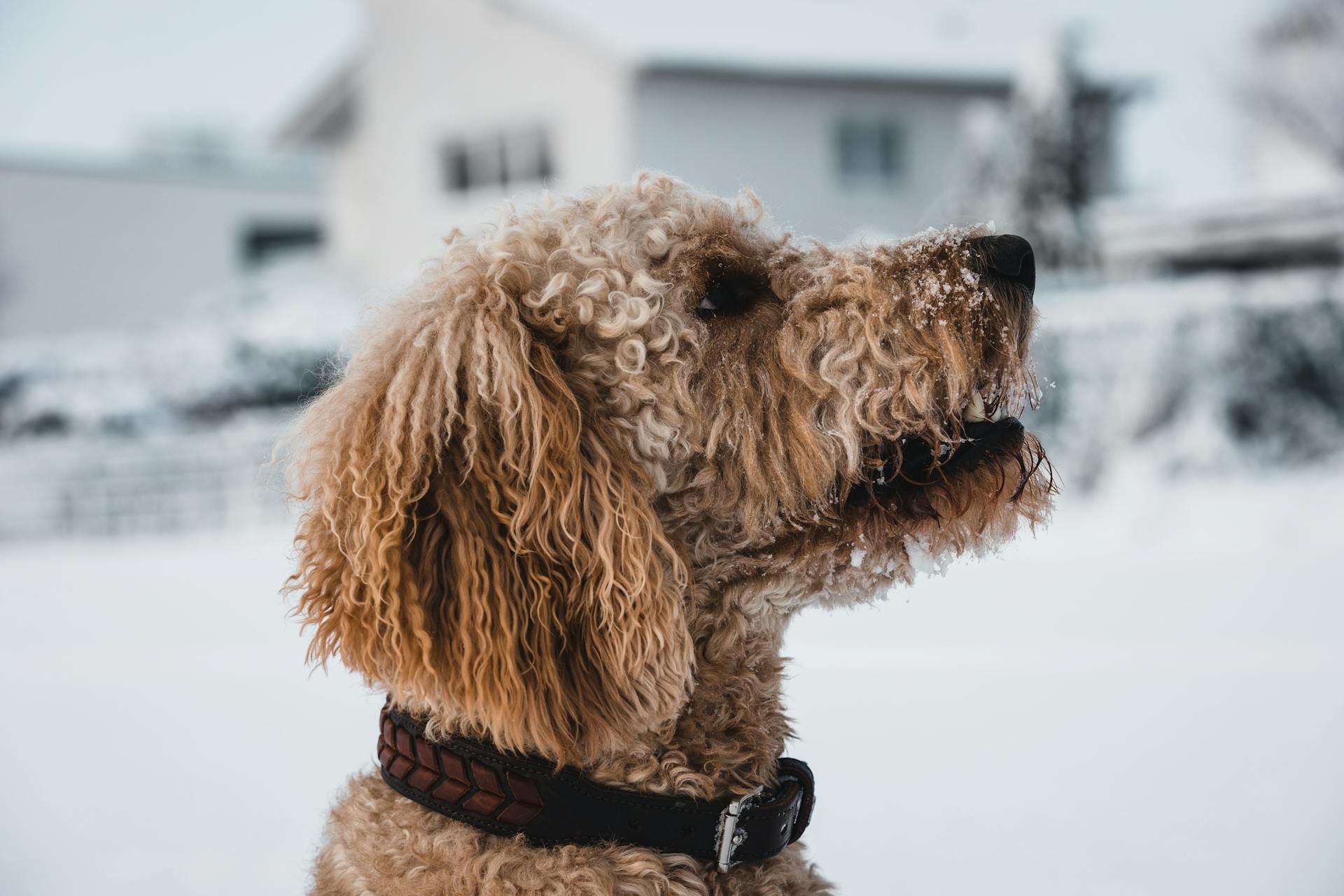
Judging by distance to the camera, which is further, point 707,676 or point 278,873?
point 278,873

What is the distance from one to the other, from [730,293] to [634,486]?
1.48 ft

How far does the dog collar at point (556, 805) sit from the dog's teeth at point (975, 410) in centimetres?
72

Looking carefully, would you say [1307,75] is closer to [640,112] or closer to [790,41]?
[790,41]

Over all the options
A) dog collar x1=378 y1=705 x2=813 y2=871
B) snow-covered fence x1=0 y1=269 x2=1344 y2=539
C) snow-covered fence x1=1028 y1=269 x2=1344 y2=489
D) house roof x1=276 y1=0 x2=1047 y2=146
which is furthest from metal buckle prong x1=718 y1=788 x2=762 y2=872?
house roof x1=276 y1=0 x2=1047 y2=146

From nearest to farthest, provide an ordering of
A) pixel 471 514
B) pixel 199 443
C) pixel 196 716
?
pixel 471 514 < pixel 196 716 < pixel 199 443

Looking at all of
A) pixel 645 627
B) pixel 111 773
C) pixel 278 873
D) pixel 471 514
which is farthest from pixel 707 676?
pixel 111 773

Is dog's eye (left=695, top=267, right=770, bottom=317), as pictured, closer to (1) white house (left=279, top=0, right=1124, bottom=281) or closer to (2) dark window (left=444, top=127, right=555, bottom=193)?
(1) white house (left=279, top=0, right=1124, bottom=281)

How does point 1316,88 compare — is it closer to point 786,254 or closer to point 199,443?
point 199,443

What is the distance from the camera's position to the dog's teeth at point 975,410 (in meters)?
1.97

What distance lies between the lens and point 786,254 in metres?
2.19

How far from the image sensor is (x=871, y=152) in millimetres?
18656

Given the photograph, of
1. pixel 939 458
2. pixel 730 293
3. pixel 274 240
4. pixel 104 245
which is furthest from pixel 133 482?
pixel 274 240

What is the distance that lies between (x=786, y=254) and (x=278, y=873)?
2927 mm

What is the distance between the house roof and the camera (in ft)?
55.9
